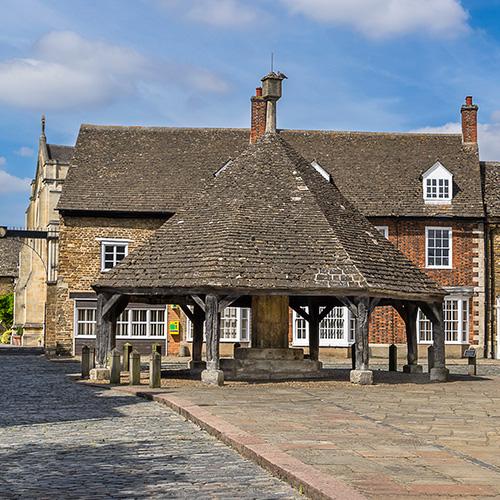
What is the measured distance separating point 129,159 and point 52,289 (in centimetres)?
743

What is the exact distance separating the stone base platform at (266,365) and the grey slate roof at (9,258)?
55.3m

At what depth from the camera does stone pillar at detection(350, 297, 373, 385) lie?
1995 centimetres

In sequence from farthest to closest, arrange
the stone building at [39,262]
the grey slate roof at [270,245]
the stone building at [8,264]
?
the stone building at [8,264], the stone building at [39,262], the grey slate roof at [270,245]

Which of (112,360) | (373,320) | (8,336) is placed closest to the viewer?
(112,360)

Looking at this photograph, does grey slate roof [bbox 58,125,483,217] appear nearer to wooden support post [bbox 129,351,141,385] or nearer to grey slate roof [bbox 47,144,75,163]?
wooden support post [bbox 129,351,141,385]

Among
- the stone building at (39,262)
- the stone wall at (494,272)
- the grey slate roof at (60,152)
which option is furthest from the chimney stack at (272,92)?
the grey slate roof at (60,152)

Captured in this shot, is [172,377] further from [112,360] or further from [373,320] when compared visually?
[373,320]

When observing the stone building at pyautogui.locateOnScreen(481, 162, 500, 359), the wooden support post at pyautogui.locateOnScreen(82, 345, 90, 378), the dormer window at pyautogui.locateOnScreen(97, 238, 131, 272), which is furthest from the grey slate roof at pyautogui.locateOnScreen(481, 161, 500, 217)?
the wooden support post at pyautogui.locateOnScreen(82, 345, 90, 378)

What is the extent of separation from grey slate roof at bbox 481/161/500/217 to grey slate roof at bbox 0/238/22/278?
144ft

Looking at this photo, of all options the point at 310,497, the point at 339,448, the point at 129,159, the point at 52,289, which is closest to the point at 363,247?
the point at 339,448

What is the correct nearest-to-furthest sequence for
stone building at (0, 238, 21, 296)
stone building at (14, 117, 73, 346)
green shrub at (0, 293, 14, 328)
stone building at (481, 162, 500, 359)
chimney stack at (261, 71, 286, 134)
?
1. chimney stack at (261, 71, 286, 134)
2. stone building at (481, 162, 500, 359)
3. stone building at (14, 117, 73, 346)
4. green shrub at (0, 293, 14, 328)
5. stone building at (0, 238, 21, 296)

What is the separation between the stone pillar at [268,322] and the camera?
72.0 feet

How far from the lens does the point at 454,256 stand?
3828 centimetres

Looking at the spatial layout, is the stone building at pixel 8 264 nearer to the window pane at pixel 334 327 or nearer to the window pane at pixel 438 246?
the window pane at pixel 334 327
